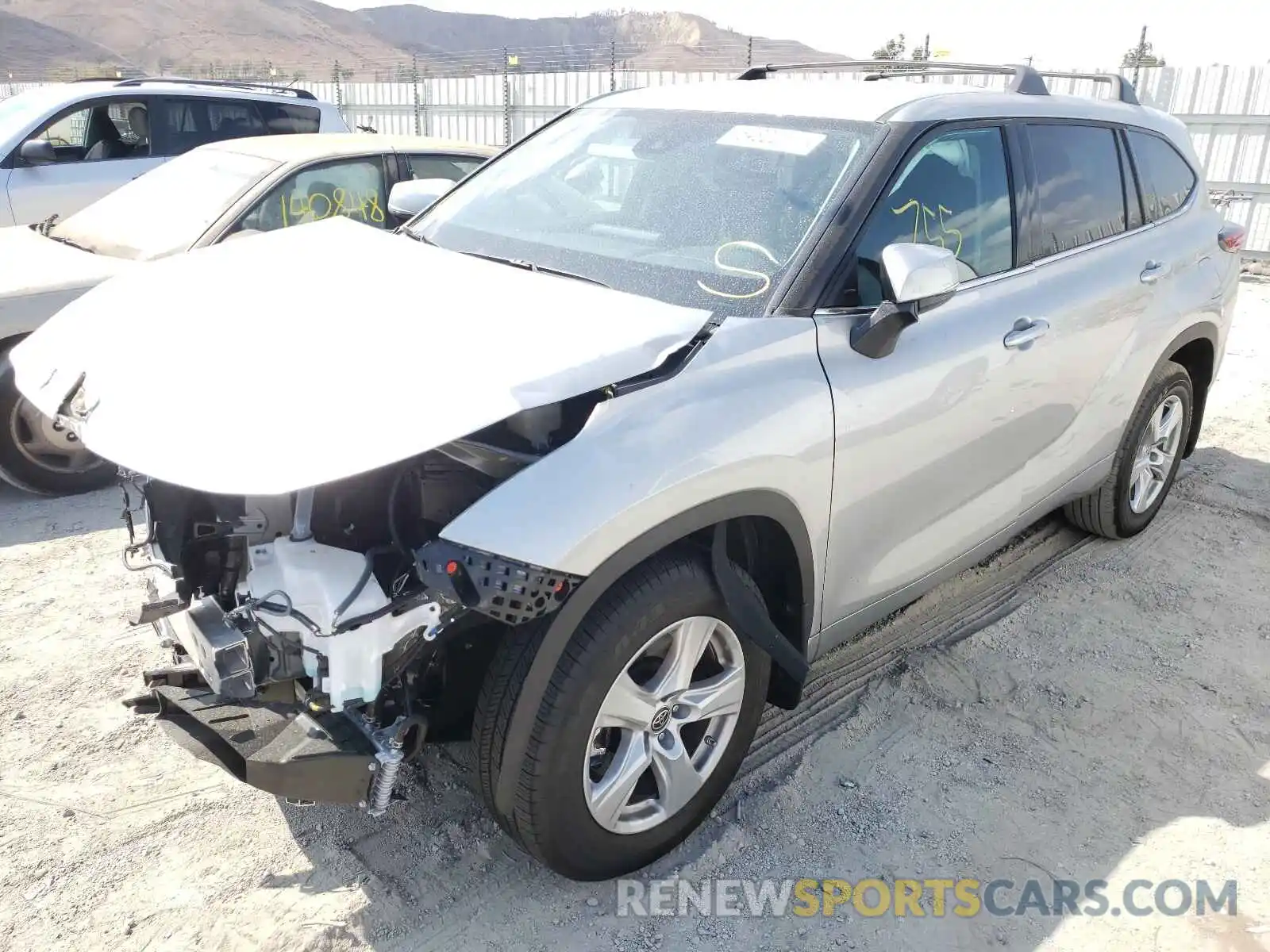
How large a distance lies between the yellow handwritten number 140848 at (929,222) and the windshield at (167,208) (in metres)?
3.73

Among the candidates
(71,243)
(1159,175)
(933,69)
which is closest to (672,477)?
(933,69)

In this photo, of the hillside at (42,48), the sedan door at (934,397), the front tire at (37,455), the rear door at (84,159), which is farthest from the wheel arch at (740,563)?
the hillside at (42,48)

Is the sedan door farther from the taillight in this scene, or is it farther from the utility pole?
the utility pole

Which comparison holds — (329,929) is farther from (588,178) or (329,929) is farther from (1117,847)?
(588,178)

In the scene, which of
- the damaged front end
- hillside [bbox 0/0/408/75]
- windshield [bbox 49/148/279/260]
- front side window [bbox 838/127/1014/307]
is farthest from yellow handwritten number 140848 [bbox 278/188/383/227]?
hillside [bbox 0/0/408/75]

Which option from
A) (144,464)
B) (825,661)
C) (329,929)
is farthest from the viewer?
(825,661)

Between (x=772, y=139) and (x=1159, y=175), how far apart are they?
88.8 inches

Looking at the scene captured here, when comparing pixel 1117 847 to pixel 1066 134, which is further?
pixel 1066 134

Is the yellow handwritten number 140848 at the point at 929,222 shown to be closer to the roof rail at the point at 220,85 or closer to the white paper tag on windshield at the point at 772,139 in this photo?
the white paper tag on windshield at the point at 772,139

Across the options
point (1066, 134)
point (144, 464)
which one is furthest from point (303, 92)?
point (144, 464)

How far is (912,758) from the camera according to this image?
3.20m

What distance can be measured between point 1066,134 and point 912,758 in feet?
7.82

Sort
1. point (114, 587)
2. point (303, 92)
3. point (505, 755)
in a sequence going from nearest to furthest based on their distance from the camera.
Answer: point (505, 755) → point (114, 587) → point (303, 92)

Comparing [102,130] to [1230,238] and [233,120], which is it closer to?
[233,120]
